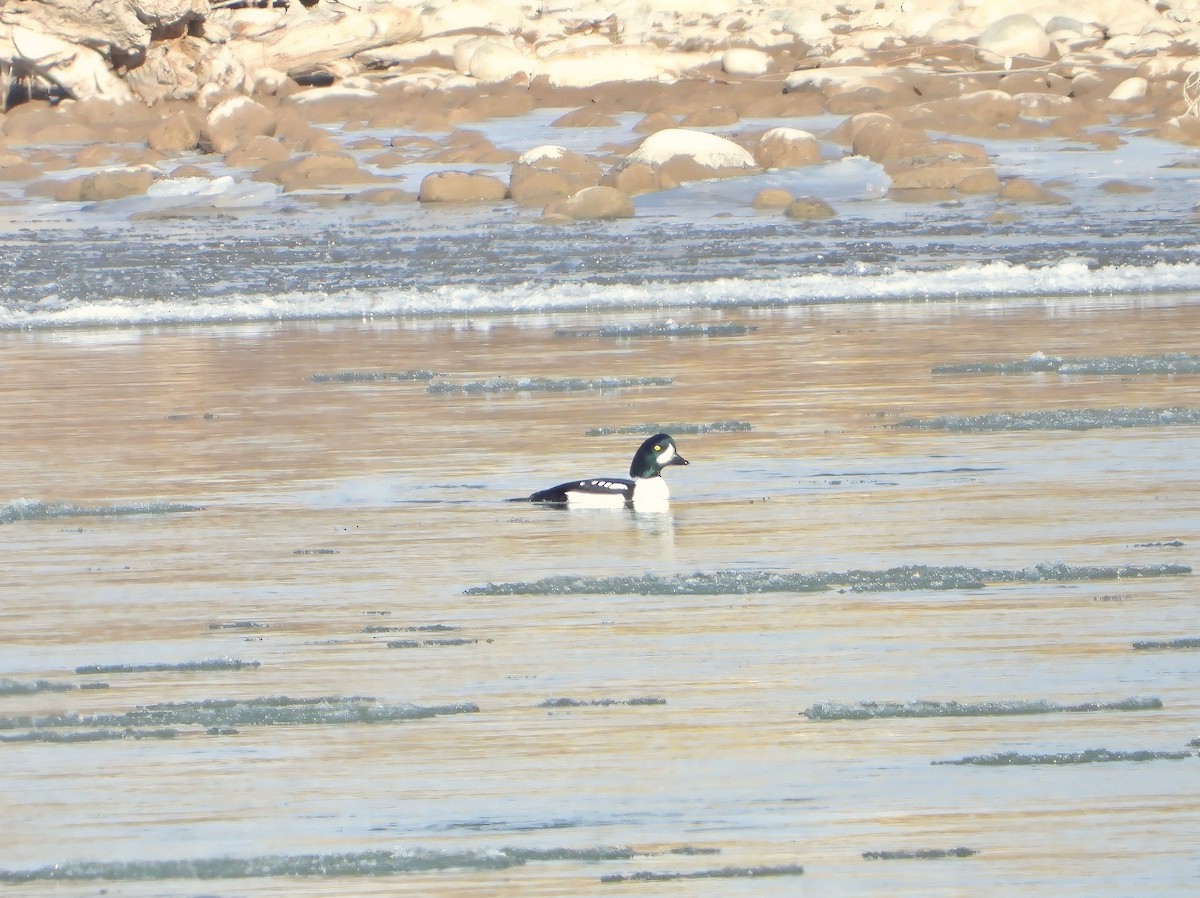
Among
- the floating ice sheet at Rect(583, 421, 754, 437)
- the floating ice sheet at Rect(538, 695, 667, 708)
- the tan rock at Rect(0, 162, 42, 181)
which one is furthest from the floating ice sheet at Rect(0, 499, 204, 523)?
the tan rock at Rect(0, 162, 42, 181)

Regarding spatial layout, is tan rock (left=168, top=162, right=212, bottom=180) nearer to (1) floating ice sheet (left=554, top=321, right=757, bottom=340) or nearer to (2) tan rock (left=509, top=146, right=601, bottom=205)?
(2) tan rock (left=509, top=146, right=601, bottom=205)

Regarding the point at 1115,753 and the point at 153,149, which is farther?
the point at 153,149

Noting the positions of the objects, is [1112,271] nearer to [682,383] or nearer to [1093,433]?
[682,383]

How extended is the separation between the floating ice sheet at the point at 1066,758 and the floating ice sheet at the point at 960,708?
1.14 ft

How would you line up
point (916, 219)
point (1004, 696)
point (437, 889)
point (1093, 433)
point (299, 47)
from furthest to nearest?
point (299, 47), point (916, 219), point (1093, 433), point (1004, 696), point (437, 889)

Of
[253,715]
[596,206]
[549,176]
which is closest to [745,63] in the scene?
[549,176]

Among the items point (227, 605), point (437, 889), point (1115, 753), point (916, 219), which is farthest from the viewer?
point (916, 219)

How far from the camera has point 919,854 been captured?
4.49 metres

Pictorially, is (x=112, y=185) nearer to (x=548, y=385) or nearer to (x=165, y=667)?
(x=548, y=385)

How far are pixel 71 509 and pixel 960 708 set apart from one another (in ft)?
13.9

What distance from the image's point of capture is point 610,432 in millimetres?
10203

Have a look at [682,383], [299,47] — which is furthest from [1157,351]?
[299,47]

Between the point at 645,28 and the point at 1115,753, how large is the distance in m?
41.9

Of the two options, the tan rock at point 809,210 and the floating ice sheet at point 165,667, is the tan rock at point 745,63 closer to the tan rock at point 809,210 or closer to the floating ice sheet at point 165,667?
the tan rock at point 809,210
